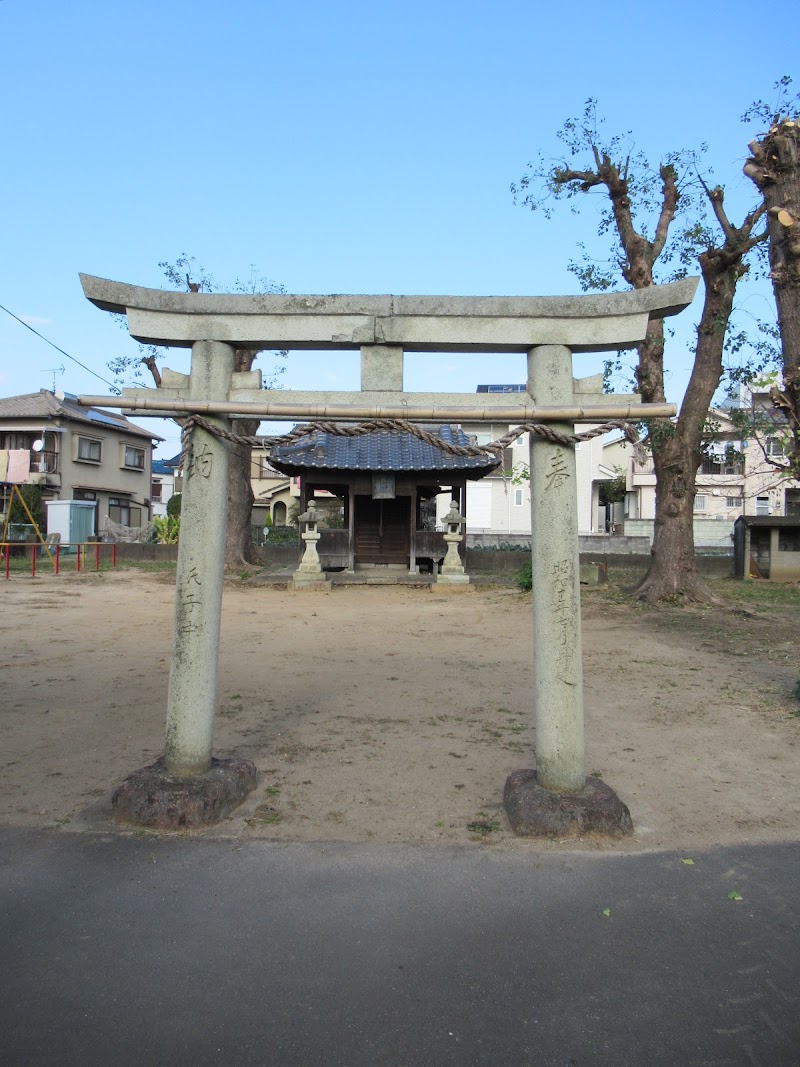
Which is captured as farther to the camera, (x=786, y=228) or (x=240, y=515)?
(x=240, y=515)

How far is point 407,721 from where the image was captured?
22.2ft

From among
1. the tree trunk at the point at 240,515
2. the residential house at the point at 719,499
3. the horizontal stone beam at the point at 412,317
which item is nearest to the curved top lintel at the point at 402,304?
the horizontal stone beam at the point at 412,317

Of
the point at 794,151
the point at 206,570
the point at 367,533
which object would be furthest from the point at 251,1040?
the point at 367,533

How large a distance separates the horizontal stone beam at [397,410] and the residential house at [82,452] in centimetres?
3014

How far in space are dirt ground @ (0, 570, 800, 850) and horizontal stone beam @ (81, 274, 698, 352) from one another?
289cm

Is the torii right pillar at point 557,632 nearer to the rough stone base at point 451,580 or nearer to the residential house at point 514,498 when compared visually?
the rough stone base at point 451,580

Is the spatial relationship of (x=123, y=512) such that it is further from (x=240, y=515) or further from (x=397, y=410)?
(x=397, y=410)

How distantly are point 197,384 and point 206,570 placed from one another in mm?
1144

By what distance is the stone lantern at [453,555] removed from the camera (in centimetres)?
1903

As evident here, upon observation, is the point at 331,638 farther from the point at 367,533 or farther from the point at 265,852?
the point at 367,533

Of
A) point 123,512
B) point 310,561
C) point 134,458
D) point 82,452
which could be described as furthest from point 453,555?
point 134,458

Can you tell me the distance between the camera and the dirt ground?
4.66 meters

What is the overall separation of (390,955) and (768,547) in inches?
925

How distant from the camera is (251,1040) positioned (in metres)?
2.63
